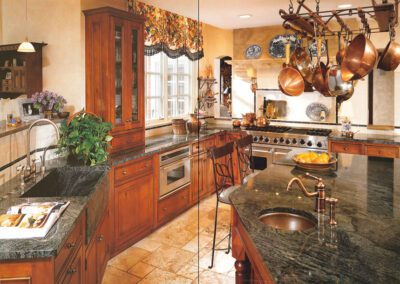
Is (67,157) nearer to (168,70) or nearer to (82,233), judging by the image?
(82,233)

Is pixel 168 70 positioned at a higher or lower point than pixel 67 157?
higher

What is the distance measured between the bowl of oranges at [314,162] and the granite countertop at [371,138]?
2.10 m

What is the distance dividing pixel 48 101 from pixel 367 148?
3.89 m

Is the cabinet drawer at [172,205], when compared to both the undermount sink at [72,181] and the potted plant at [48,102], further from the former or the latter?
the potted plant at [48,102]

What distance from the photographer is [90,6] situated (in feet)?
12.0

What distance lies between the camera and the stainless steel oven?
4.12 meters

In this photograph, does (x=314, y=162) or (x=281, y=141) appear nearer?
(x=314, y=162)

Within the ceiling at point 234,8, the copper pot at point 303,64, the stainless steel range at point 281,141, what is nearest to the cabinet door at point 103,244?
the copper pot at point 303,64

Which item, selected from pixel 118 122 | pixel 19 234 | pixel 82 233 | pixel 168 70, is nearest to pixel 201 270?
pixel 82 233

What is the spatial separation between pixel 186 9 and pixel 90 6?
1.41 meters

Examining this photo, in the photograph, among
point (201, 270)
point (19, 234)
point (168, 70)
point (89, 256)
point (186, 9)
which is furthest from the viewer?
point (168, 70)

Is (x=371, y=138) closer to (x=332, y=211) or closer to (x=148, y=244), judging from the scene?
(x=148, y=244)

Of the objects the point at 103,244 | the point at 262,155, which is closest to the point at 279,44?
the point at 262,155

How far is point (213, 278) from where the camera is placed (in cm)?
305
